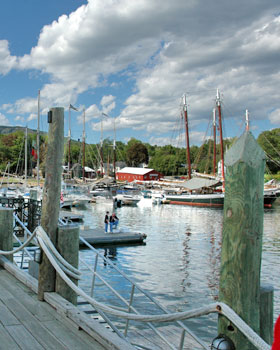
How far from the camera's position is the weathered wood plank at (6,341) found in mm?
4105

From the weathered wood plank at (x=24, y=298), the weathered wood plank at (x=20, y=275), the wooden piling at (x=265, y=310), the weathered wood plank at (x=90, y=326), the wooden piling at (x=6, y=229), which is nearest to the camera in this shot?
the wooden piling at (x=265, y=310)

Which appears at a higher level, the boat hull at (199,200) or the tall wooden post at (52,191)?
the tall wooden post at (52,191)

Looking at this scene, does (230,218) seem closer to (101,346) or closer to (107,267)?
(101,346)

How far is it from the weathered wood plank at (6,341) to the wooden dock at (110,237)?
17451 millimetres

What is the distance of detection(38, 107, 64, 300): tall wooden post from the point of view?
5621 mm

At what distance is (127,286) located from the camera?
47.1ft

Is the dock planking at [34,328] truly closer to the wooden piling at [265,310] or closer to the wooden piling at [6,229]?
the wooden piling at [265,310]

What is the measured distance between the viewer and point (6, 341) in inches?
168

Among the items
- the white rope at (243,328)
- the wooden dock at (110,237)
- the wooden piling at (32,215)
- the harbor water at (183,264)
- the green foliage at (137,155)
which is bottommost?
the harbor water at (183,264)

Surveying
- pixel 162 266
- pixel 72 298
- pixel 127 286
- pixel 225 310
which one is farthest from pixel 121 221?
pixel 225 310

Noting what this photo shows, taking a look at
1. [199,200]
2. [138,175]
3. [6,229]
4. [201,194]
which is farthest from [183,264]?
[138,175]

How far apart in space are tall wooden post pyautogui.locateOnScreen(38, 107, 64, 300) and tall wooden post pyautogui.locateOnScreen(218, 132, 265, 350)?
342 centimetres

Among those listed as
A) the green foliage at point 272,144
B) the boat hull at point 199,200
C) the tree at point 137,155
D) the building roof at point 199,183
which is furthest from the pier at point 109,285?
the tree at point 137,155

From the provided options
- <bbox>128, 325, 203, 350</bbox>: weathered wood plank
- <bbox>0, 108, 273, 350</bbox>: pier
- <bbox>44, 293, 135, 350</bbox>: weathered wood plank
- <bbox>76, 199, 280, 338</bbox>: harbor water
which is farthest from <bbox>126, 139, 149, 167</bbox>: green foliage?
<bbox>44, 293, 135, 350</bbox>: weathered wood plank
